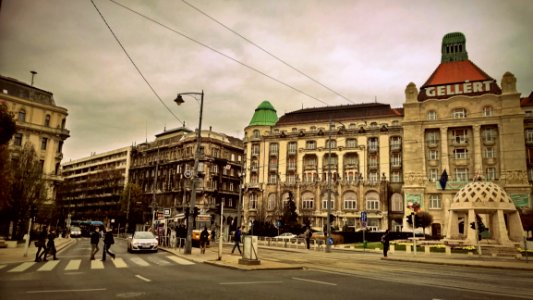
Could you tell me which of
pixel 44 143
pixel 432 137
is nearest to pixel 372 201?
pixel 432 137

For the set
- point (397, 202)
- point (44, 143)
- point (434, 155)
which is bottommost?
point (397, 202)

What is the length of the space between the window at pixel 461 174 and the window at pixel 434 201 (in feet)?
13.5

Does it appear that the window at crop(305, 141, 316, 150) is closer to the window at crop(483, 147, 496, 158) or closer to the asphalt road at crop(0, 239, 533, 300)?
the window at crop(483, 147, 496, 158)

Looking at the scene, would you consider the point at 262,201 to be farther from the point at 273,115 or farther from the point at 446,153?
the point at 446,153

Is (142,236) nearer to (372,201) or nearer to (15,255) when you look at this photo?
(15,255)

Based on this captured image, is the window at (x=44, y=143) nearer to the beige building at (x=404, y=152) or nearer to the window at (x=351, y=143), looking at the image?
the beige building at (x=404, y=152)

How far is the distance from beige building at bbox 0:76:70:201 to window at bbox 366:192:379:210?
46909mm

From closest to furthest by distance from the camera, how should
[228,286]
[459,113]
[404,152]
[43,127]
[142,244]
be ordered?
[228,286]
[142,244]
[43,127]
[459,113]
[404,152]

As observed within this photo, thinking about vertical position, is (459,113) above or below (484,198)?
above

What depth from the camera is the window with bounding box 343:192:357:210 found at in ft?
214

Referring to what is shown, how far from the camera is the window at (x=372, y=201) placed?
6384 centimetres

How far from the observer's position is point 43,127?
57.7 meters

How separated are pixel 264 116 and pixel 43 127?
38.7 meters

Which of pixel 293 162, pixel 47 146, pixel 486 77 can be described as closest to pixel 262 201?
pixel 293 162
